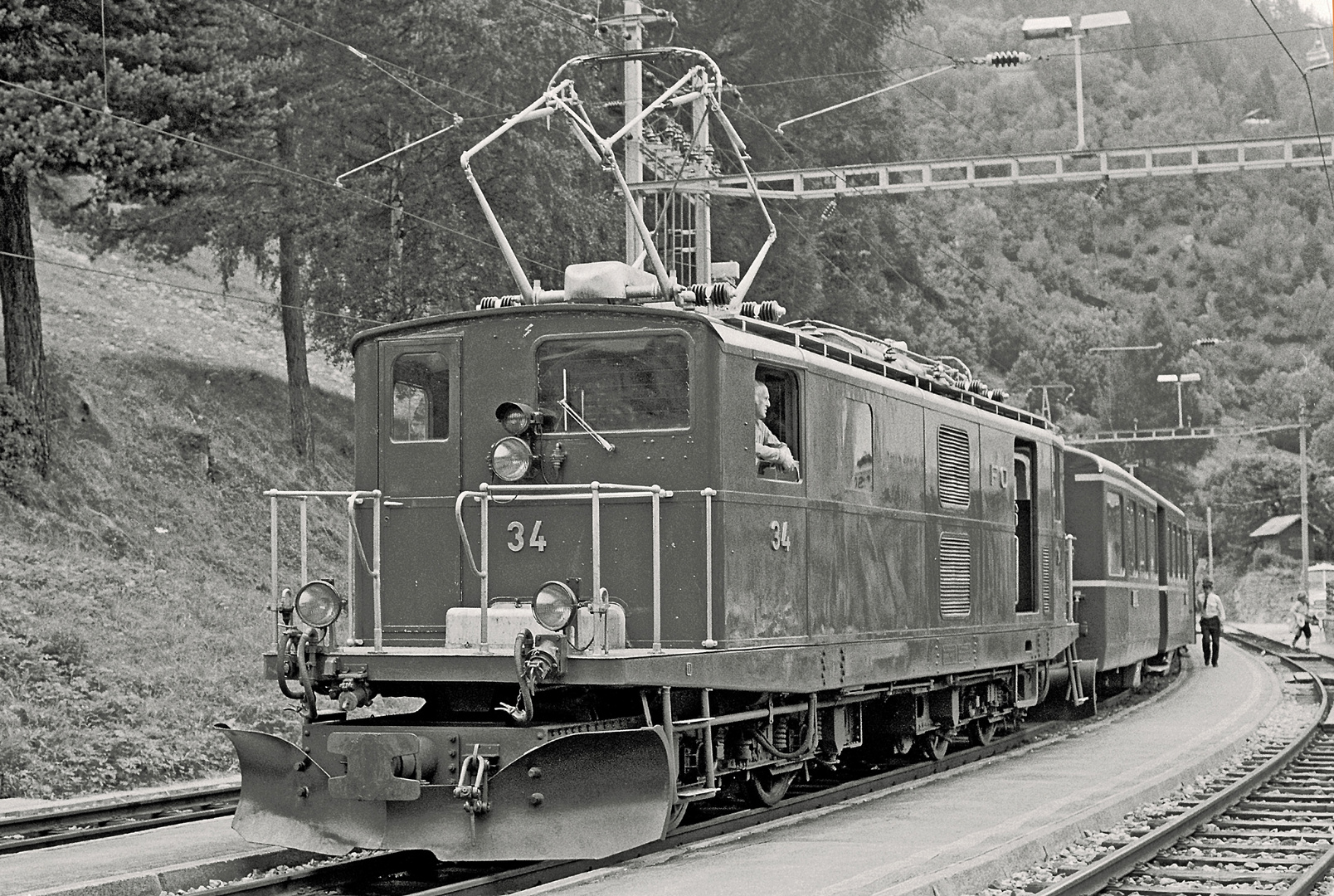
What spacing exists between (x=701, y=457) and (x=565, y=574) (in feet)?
3.57

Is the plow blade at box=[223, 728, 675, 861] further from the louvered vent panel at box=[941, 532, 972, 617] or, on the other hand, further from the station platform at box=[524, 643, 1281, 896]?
the louvered vent panel at box=[941, 532, 972, 617]

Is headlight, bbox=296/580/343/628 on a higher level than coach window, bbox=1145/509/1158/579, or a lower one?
lower

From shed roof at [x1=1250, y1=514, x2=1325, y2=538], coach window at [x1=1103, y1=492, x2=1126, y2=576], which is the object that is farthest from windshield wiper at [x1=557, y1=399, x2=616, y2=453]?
shed roof at [x1=1250, y1=514, x2=1325, y2=538]

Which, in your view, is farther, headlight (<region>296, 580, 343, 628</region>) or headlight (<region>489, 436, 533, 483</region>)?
headlight (<region>489, 436, 533, 483</region>)

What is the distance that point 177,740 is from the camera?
585 inches

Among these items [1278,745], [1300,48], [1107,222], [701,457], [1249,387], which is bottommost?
[1278,745]

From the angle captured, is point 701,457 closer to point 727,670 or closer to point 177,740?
point 727,670

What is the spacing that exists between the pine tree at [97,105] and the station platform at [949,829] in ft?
39.7

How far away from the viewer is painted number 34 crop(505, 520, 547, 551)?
388 inches

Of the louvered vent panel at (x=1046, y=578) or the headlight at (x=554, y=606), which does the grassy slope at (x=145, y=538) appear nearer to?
the headlight at (x=554, y=606)

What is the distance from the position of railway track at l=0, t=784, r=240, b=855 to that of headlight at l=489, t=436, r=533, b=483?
376cm

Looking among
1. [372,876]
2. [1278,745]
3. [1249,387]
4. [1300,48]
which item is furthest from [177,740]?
[1300,48]

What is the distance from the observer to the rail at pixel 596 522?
8.99m

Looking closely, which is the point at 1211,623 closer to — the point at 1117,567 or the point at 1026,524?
the point at 1117,567
